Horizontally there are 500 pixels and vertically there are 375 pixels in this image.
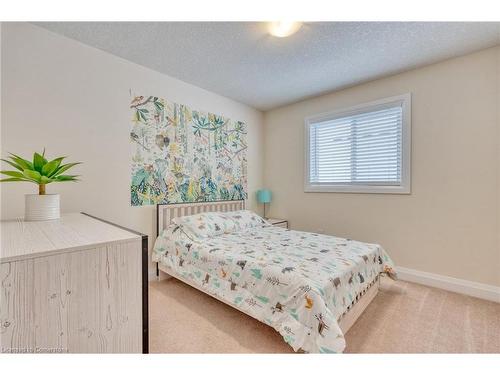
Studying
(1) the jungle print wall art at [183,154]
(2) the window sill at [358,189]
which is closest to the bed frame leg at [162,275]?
(1) the jungle print wall art at [183,154]

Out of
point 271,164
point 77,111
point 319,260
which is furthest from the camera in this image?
point 271,164

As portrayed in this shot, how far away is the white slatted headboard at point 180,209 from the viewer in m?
2.61

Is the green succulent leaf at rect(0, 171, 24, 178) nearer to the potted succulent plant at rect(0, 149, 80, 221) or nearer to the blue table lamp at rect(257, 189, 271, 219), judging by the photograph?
the potted succulent plant at rect(0, 149, 80, 221)

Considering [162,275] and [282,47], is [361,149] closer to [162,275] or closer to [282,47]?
[282,47]

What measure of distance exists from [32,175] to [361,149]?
3.27 meters

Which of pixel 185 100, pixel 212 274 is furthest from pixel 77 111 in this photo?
pixel 212 274

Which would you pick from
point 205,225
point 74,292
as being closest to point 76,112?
point 205,225

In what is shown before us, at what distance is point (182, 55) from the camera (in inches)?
89.5

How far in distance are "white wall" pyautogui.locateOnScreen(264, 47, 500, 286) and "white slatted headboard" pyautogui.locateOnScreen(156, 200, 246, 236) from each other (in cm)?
166

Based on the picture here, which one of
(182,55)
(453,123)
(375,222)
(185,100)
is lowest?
(375,222)

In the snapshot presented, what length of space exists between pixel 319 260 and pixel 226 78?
7.62 feet

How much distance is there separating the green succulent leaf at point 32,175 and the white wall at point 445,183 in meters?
3.12

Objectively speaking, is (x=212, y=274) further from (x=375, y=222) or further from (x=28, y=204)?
(x=375, y=222)

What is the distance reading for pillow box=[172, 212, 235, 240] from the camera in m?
2.40
